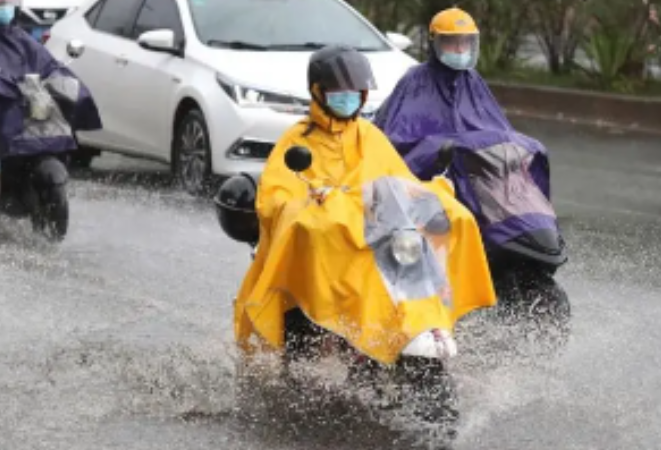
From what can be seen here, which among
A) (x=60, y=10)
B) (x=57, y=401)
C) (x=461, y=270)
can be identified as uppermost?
(x=461, y=270)

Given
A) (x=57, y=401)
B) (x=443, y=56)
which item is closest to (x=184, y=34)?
(x=443, y=56)

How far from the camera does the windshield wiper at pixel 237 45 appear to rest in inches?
529

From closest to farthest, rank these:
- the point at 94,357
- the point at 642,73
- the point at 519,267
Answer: the point at 94,357 < the point at 519,267 < the point at 642,73

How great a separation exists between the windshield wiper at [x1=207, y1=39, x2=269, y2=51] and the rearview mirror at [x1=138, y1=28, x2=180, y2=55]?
273 millimetres

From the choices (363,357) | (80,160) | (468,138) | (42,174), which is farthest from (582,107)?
(363,357)

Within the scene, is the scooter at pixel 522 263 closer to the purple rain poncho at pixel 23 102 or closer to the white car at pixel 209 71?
the purple rain poncho at pixel 23 102

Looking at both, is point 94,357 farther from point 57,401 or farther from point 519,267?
point 519,267

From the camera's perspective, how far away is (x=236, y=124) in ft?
42.0

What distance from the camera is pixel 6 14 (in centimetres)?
1100

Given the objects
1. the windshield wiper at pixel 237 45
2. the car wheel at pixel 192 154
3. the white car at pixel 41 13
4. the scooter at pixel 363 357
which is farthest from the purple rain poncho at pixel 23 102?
the white car at pixel 41 13

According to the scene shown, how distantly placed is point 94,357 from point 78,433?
129 centimetres

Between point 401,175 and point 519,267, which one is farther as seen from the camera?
point 519,267

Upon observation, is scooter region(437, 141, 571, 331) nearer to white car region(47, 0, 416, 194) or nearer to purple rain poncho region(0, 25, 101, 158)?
purple rain poncho region(0, 25, 101, 158)

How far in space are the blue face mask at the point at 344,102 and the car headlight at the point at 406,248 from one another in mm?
749
